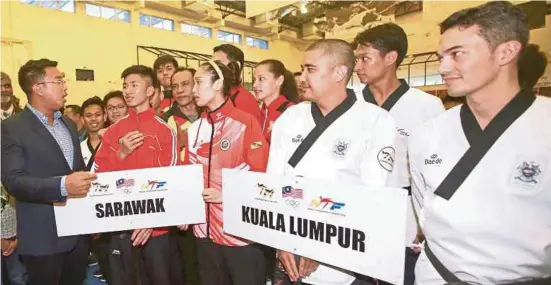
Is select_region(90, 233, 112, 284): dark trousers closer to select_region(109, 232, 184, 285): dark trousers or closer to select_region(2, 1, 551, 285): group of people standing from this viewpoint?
select_region(2, 1, 551, 285): group of people standing

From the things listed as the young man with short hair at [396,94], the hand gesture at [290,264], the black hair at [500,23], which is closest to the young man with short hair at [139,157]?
the hand gesture at [290,264]

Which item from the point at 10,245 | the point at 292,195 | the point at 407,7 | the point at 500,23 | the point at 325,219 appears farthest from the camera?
the point at 407,7

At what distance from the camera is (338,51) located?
1.91m

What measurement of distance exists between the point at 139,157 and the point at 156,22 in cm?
1305

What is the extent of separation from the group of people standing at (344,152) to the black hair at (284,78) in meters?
0.02

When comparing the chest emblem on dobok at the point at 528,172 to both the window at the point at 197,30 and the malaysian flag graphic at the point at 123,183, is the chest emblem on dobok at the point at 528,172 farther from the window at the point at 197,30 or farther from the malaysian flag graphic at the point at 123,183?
the window at the point at 197,30

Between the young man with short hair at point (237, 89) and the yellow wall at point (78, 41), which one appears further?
the yellow wall at point (78, 41)

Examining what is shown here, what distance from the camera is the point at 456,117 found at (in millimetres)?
1419

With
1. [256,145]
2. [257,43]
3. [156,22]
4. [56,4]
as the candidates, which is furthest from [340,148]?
[257,43]

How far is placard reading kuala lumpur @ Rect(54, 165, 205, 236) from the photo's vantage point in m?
2.26

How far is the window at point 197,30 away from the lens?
49.8 ft

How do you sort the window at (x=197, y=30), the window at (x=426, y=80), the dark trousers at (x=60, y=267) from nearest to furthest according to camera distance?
the dark trousers at (x=60, y=267) → the window at (x=426, y=80) → the window at (x=197, y=30)

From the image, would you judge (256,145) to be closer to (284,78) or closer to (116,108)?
(284,78)

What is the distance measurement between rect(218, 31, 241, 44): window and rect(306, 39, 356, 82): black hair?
15.3 m
